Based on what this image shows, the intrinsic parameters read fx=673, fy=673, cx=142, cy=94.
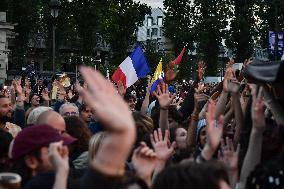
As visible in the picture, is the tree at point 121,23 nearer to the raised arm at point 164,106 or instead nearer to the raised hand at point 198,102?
the raised hand at point 198,102

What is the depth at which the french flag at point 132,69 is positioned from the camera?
42.8ft

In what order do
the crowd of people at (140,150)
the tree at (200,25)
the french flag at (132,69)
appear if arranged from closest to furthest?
the crowd of people at (140,150), the french flag at (132,69), the tree at (200,25)

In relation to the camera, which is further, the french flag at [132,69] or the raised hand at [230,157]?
the french flag at [132,69]

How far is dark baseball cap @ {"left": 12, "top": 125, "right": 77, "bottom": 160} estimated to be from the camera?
4.35 m

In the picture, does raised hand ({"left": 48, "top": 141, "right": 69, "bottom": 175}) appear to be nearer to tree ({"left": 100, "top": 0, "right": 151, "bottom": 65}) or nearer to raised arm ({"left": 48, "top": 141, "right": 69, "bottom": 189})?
raised arm ({"left": 48, "top": 141, "right": 69, "bottom": 189})

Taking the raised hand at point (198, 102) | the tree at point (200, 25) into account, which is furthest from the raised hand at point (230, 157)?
the tree at point (200, 25)

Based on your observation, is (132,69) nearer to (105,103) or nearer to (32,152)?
(32,152)

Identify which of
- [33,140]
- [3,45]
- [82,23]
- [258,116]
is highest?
[82,23]

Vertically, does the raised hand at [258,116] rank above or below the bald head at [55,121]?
above

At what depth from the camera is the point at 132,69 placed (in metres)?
13.2

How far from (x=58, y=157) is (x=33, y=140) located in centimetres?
53

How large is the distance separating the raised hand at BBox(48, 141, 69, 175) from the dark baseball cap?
29cm

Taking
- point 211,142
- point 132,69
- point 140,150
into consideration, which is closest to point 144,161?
point 140,150

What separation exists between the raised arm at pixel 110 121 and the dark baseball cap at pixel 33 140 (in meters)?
1.45
